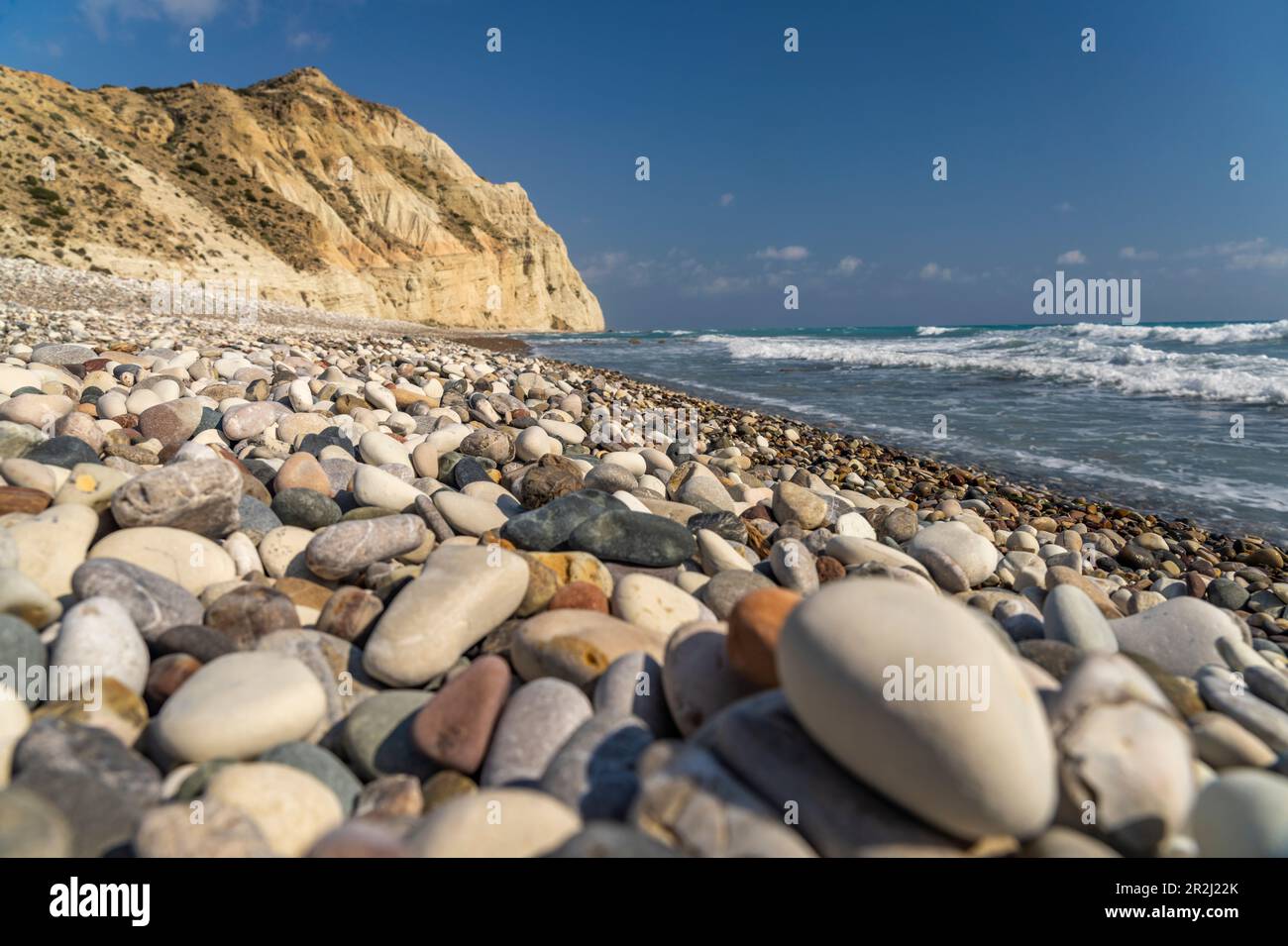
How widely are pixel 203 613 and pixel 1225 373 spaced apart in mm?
16971

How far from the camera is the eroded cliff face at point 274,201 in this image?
2738 cm

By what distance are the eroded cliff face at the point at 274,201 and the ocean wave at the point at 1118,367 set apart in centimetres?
2588

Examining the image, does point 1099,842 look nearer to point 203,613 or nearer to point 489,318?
point 203,613

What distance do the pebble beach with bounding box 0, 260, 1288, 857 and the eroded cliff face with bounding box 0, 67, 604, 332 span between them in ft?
91.1

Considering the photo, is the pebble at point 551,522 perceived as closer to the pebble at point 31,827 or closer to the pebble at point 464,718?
the pebble at point 464,718

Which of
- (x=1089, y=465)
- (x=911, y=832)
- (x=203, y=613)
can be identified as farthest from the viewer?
(x=1089, y=465)

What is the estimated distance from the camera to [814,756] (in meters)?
1.35

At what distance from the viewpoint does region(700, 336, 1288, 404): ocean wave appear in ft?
39.0

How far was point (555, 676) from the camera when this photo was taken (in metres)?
1.99

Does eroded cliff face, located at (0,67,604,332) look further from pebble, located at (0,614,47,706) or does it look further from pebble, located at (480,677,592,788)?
pebble, located at (480,677,592,788)

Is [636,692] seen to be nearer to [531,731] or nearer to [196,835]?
[531,731]

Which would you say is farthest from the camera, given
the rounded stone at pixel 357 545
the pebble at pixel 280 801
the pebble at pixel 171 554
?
the rounded stone at pixel 357 545

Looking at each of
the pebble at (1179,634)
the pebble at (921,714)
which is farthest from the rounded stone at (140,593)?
the pebble at (1179,634)

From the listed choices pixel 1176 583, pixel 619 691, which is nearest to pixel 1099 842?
pixel 619 691
